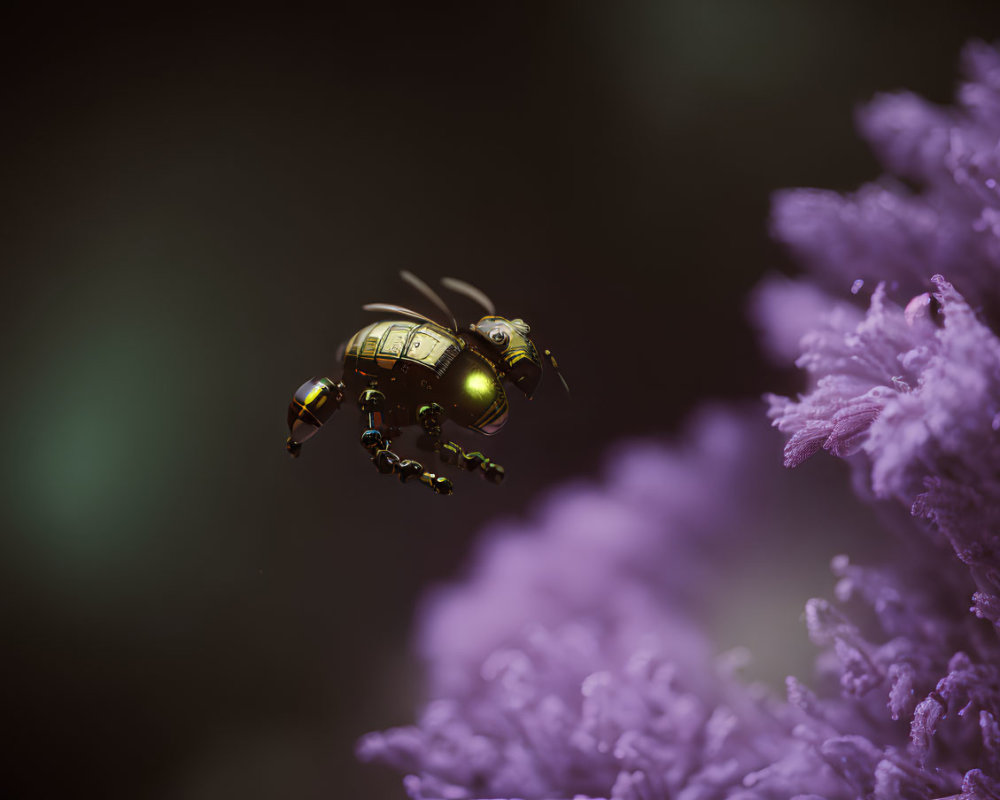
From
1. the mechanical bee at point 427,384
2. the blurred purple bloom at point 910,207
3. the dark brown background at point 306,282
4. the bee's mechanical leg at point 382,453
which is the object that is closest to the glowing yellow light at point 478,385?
the mechanical bee at point 427,384

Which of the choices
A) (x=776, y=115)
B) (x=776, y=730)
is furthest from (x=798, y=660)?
(x=776, y=115)

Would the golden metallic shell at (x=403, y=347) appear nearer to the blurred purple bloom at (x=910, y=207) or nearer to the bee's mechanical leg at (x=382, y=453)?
the bee's mechanical leg at (x=382, y=453)

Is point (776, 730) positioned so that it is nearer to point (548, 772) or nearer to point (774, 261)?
point (548, 772)

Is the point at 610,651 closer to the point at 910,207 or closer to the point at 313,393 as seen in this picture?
the point at 313,393

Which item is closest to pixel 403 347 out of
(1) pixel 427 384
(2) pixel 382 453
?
(1) pixel 427 384

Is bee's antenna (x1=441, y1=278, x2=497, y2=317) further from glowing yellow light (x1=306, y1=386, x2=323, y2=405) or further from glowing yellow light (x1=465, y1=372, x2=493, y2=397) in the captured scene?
glowing yellow light (x1=306, y1=386, x2=323, y2=405)

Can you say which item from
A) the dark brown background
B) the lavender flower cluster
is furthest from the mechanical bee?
the lavender flower cluster
